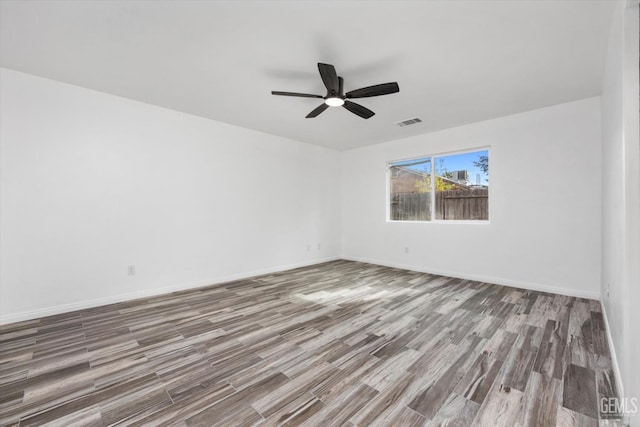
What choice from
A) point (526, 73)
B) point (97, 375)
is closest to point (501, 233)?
point (526, 73)

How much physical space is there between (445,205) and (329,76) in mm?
3512

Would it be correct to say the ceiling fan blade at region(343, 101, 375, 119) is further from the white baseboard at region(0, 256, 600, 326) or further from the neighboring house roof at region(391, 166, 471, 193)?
the white baseboard at region(0, 256, 600, 326)

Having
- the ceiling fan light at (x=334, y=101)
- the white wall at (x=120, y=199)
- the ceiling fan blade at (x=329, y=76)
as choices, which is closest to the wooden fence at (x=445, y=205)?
the white wall at (x=120, y=199)

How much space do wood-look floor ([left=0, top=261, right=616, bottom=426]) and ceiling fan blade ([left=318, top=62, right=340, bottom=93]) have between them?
235 centimetres

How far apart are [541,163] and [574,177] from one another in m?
0.41

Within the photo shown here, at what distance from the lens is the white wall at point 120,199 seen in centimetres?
289

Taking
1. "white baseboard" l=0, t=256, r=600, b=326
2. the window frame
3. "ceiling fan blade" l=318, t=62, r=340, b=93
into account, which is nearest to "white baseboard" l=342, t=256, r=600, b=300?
"white baseboard" l=0, t=256, r=600, b=326

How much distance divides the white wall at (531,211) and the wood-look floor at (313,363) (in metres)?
0.59

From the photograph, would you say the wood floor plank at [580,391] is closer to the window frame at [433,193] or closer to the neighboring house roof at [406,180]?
the window frame at [433,193]

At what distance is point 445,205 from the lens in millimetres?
4918

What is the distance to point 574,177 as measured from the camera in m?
3.55

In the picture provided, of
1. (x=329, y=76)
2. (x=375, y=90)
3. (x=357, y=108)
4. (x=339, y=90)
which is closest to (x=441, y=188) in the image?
(x=357, y=108)

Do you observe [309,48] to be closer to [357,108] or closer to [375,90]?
[375,90]

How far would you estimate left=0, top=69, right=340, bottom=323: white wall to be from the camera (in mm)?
2889
